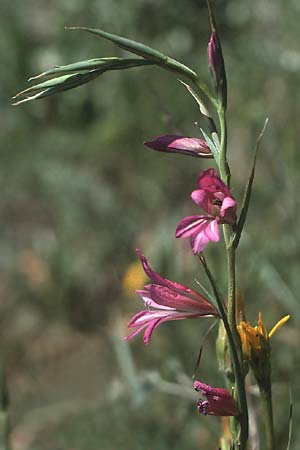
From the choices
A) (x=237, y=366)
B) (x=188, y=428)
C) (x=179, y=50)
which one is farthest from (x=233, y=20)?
(x=237, y=366)

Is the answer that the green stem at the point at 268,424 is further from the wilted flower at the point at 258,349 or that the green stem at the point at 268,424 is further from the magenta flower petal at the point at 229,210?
the magenta flower petal at the point at 229,210

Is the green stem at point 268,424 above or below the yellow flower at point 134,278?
below

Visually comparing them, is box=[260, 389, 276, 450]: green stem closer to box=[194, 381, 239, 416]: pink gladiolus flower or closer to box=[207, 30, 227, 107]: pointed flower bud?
box=[194, 381, 239, 416]: pink gladiolus flower

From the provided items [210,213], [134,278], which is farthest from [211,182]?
[134,278]

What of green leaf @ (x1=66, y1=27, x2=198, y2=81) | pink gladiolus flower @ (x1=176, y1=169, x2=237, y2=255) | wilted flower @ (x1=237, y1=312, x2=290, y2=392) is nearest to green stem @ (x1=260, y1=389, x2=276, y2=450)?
wilted flower @ (x1=237, y1=312, x2=290, y2=392)

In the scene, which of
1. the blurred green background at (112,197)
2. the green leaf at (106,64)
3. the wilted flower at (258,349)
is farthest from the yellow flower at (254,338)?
the blurred green background at (112,197)

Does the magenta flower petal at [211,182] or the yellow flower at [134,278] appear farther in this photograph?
the yellow flower at [134,278]
